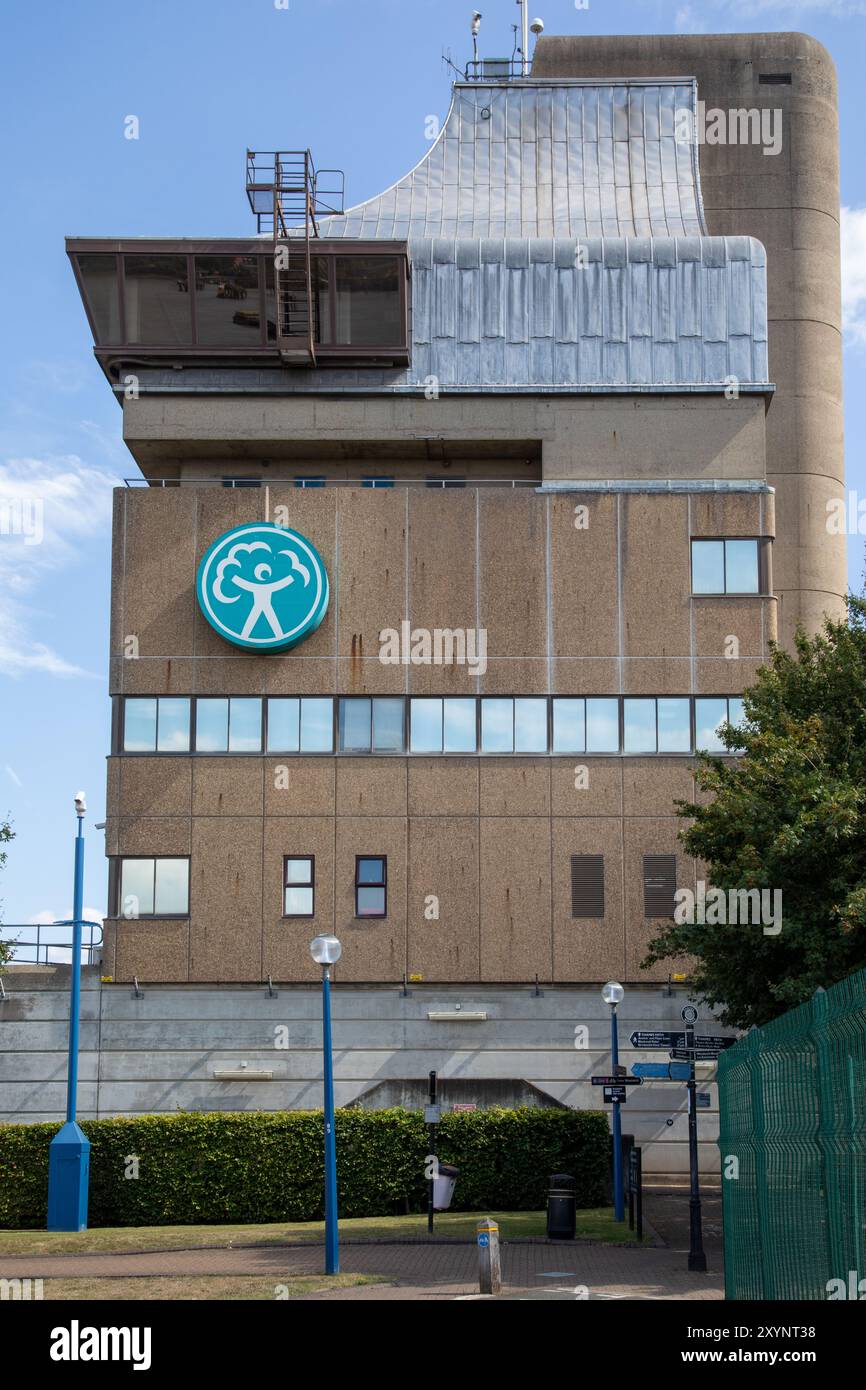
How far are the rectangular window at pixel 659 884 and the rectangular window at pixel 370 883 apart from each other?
630 centimetres

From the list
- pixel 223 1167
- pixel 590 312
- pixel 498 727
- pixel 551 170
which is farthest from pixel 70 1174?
pixel 551 170

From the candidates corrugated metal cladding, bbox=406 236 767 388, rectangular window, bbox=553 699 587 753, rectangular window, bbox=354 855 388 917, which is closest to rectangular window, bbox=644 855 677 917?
rectangular window, bbox=553 699 587 753

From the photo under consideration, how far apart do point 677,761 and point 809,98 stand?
30164mm

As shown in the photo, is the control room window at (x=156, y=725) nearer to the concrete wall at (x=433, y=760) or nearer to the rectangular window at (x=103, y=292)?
the concrete wall at (x=433, y=760)

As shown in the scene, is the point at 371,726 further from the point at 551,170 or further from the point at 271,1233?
the point at 551,170

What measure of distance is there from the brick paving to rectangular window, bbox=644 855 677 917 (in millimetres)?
10262

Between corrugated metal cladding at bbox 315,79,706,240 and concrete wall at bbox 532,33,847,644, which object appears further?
concrete wall at bbox 532,33,847,644

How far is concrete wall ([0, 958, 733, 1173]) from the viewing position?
127 ft

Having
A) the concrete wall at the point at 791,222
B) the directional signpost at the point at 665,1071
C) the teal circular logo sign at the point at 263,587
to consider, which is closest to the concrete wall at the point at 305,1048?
the teal circular logo sign at the point at 263,587

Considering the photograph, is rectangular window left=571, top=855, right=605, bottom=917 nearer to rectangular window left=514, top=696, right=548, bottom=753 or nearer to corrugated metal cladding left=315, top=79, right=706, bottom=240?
rectangular window left=514, top=696, right=548, bottom=753

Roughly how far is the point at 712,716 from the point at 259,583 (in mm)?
11638

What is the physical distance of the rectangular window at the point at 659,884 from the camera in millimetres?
40125

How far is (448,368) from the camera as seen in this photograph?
43406mm

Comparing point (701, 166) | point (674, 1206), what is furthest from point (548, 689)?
point (701, 166)
